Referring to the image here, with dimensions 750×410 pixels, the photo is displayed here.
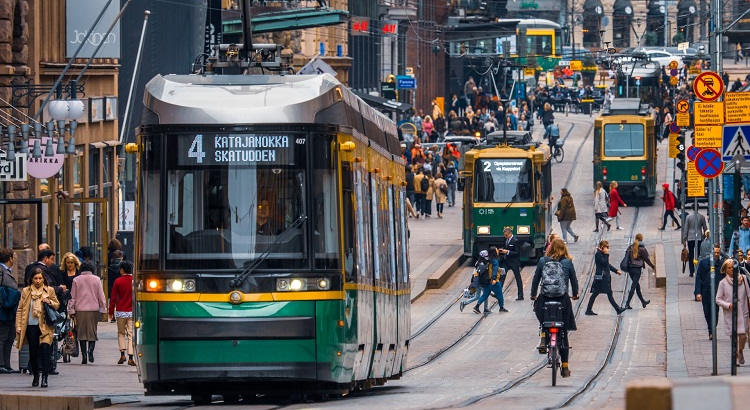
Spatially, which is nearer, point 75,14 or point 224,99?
point 224,99

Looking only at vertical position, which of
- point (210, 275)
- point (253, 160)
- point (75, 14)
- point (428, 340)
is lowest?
point (428, 340)

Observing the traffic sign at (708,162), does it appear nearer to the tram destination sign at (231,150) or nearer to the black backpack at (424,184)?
the tram destination sign at (231,150)

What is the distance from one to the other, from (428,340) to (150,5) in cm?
1777

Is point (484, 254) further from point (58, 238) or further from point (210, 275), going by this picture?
point (210, 275)

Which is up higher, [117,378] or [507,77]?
[507,77]

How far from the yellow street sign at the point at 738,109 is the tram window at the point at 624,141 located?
32.3 meters

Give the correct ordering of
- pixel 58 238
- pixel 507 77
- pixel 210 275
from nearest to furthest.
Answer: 1. pixel 210 275
2. pixel 58 238
3. pixel 507 77

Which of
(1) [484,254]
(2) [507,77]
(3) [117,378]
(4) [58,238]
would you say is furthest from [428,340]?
(2) [507,77]

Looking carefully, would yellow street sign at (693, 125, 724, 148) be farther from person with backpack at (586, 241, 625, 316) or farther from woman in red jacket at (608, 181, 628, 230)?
woman in red jacket at (608, 181, 628, 230)

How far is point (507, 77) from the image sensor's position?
93875 mm

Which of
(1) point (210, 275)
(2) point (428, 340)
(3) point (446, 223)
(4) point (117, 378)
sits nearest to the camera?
(1) point (210, 275)

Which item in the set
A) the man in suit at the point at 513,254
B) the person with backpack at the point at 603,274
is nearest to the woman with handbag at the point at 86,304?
the person with backpack at the point at 603,274

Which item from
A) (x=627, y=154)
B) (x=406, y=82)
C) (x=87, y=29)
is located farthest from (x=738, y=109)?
(x=406, y=82)

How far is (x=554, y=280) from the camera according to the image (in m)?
21.7
